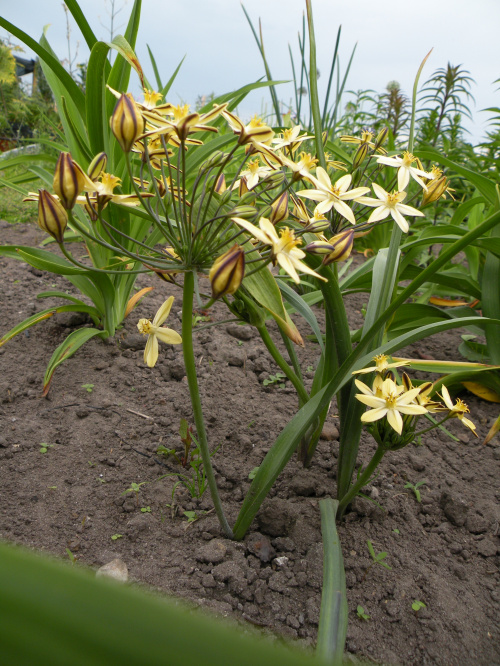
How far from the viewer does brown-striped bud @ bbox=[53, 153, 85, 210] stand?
1.86 feet

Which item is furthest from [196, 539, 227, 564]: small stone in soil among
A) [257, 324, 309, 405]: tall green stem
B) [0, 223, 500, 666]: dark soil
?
[257, 324, 309, 405]: tall green stem

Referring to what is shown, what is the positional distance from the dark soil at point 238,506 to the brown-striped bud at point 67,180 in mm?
700

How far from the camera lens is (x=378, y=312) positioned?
3.28 ft

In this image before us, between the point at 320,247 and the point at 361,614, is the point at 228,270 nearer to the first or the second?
the point at 320,247

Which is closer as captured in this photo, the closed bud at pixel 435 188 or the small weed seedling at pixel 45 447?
the closed bud at pixel 435 188

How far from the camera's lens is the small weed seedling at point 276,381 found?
1.60 metres

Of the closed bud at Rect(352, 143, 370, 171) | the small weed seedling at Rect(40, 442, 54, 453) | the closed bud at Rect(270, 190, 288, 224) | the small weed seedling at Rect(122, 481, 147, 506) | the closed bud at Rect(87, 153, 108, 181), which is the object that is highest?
the closed bud at Rect(352, 143, 370, 171)

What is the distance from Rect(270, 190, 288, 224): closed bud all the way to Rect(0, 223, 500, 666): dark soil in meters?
0.64

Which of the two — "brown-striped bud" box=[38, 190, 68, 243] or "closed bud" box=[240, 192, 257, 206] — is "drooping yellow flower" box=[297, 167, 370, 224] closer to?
"closed bud" box=[240, 192, 257, 206]

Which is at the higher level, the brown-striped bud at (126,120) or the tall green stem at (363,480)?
the brown-striped bud at (126,120)

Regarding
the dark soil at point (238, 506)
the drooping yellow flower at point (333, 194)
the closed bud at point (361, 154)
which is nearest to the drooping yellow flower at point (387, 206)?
the drooping yellow flower at point (333, 194)

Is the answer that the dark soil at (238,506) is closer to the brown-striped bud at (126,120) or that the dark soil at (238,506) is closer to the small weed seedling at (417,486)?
the small weed seedling at (417,486)

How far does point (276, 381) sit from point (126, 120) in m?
1.13

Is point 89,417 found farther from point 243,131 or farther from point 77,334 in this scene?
point 243,131
